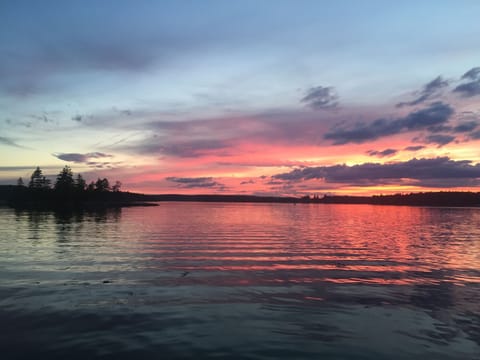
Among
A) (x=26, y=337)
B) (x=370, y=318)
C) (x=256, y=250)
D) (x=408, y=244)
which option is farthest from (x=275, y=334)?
(x=408, y=244)

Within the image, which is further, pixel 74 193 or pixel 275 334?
pixel 74 193

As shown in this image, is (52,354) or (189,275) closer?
(52,354)

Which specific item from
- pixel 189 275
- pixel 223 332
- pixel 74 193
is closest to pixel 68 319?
pixel 223 332

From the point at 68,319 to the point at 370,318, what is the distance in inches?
484

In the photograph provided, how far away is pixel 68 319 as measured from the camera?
50.6 feet

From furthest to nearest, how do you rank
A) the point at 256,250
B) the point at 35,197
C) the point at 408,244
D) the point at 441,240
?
the point at 35,197 < the point at 441,240 < the point at 408,244 < the point at 256,250

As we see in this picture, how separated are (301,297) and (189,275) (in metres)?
8.19

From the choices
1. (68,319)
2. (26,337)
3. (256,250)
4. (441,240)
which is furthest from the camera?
(441,240)

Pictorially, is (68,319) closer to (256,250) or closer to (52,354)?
(52,354)

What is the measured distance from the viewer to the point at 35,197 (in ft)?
641

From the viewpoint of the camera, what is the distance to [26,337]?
44.0ft

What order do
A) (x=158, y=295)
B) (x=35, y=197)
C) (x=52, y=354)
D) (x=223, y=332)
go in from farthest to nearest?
(x=35, y=197) < (x=158, y=295) < (x=223, y=332) < (x=52, y=354)

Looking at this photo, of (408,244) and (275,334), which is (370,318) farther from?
(408,244)

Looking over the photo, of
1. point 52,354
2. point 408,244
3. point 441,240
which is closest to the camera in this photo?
point 52,354
